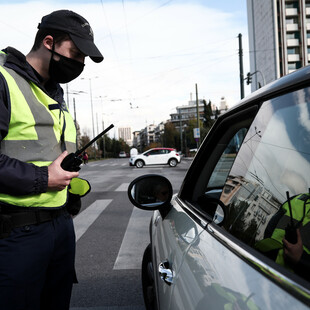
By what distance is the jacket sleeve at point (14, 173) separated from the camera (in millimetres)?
1439

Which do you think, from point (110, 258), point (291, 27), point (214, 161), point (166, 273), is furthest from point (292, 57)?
point (166, 273)

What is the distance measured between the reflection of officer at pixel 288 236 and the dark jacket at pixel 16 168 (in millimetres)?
958

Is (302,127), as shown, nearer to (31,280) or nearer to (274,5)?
(31,280)

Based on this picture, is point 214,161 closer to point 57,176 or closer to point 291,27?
point 57,176

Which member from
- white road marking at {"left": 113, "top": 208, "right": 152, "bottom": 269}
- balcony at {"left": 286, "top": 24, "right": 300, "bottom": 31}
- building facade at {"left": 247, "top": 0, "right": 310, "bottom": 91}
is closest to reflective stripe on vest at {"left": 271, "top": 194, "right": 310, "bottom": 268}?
white road marking at {"left": 113, "top": 208, "right": 152, "bottom": 269}

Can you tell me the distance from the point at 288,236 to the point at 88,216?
20.4 ft

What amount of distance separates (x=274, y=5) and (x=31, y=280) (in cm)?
6206

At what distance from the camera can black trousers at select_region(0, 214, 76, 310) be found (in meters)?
1.49

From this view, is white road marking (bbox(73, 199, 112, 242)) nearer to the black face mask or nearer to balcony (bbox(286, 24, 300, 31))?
the black face mask

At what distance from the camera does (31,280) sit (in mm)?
1560

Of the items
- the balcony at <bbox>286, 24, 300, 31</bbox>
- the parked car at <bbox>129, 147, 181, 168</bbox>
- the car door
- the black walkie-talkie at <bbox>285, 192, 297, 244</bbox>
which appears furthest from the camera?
the balcony at <bbox>286, 24, 300, 31</bbox>

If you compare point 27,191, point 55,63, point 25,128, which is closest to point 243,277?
point 27,191

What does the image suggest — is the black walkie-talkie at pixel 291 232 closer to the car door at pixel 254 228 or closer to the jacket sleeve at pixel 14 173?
the car door at pixel 254 228

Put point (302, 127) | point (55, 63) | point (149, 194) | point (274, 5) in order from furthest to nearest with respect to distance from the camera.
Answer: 1. point (274, 5)
2. point (149, 194)
3. point (55, 63)
4. point (302, 127)
